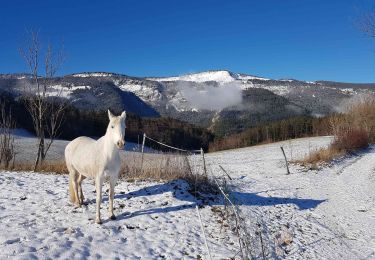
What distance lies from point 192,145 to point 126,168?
96.8 meters

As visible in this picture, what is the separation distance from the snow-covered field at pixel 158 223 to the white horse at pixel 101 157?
→ 86cm

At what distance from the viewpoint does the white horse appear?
27.5 ft

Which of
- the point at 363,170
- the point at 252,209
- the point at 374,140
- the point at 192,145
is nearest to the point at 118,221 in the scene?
the point at 252,209

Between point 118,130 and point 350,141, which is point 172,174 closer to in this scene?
point 118,130

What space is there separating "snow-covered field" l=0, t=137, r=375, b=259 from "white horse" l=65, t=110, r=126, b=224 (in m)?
0.86

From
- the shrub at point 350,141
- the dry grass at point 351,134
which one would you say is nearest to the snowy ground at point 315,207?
the dry grass at point 351,134

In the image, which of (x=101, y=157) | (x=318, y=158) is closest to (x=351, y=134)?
(x=318, y=158)

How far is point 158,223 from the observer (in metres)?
9.76

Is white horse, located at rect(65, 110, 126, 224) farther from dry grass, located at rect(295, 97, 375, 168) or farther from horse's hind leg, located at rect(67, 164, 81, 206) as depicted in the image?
dry grass, located at rect(295, 97, 375, 168)

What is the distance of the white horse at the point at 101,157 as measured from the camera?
8.38 metres

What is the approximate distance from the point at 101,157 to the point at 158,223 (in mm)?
2296

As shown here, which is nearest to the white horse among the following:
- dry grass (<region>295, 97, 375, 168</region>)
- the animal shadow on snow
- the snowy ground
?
the animal shadow on snow

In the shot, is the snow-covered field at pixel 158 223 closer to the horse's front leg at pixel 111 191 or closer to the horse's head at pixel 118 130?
the horse's front leg at pixel 111 191

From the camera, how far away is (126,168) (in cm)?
1518
